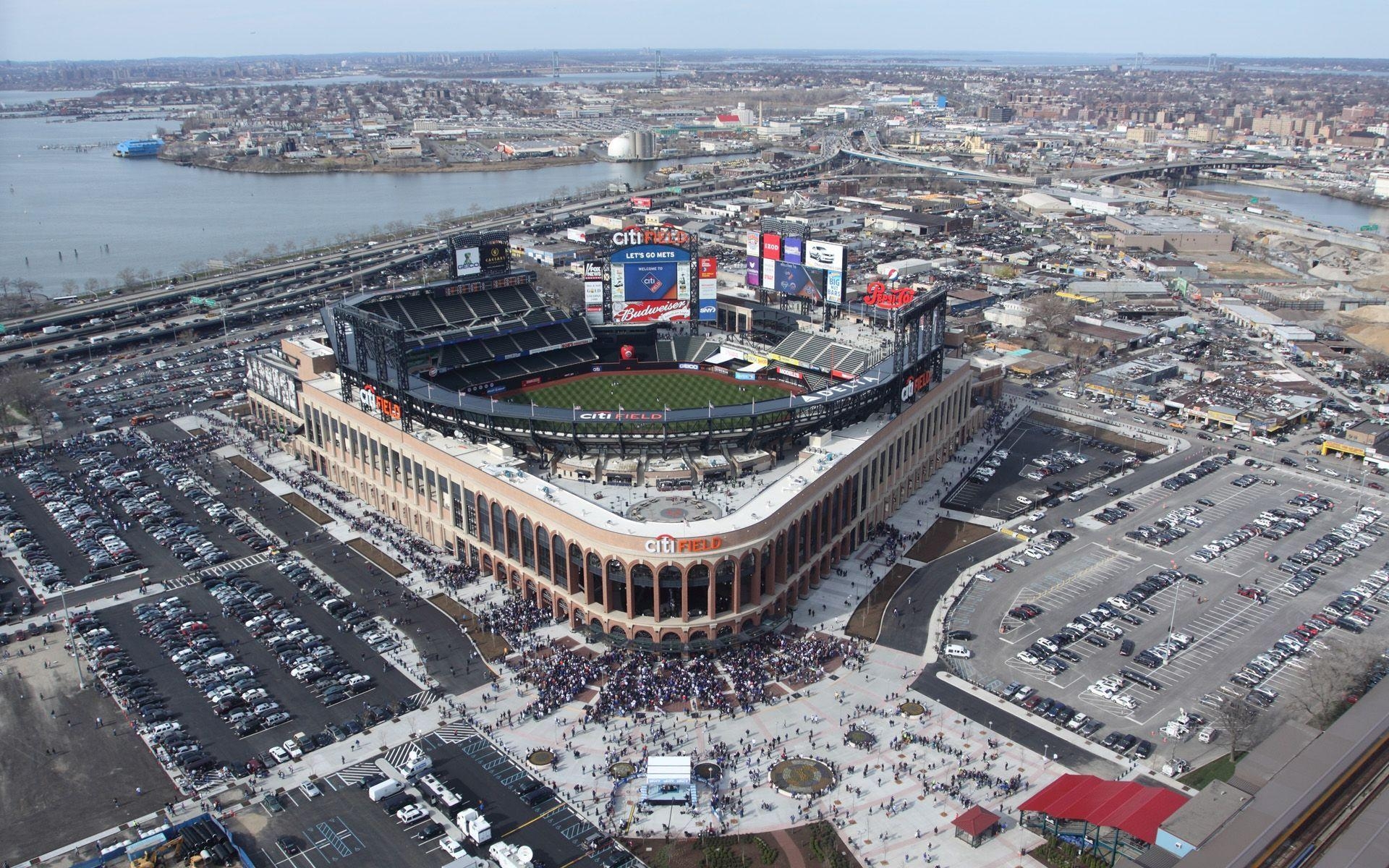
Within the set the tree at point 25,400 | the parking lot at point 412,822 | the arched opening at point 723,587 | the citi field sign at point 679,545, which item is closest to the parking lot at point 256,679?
the parking lot at point 412,822

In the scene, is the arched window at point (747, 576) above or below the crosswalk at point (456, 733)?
above

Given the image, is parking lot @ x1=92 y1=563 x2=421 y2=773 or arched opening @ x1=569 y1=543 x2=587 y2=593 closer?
parking lot @ x1=92 y1=563 x2=421 y2=773

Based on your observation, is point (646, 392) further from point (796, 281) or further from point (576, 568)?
point (576, 568)

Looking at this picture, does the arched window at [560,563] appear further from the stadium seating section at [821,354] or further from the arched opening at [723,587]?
the stadium seating section at [821,354]

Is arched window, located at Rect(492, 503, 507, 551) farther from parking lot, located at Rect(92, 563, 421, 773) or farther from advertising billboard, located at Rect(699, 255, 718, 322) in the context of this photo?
advertising billboard, located at Rect(699, 255, 718, 322)

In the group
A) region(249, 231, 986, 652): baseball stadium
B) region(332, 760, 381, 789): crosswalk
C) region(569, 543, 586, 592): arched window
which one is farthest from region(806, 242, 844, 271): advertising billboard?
region(332, 760, 381, 789): crosswalk

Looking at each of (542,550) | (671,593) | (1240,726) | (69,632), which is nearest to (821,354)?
(671,593)
